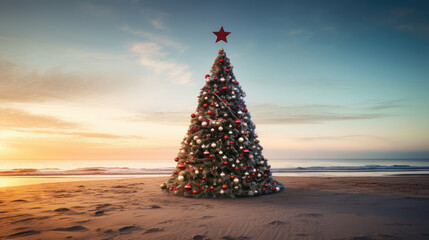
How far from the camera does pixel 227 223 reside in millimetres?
3979

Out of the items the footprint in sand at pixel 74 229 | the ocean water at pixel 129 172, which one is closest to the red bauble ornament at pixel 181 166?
the footprint in sand at pixel 74 229

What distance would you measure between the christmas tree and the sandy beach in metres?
0.50

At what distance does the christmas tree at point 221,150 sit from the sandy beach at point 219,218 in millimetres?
502

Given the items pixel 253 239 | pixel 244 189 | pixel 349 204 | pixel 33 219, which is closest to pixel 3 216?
pixel 33 219

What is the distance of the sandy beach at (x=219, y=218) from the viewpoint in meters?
3.43

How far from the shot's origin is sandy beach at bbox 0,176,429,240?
3.43 m

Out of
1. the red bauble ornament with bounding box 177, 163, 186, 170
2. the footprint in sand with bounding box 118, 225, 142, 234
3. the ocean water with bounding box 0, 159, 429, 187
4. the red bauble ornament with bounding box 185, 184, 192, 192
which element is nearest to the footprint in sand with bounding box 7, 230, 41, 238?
the footprint in sand with bounding box 118, 225, 142, 234

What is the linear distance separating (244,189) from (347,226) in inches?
122

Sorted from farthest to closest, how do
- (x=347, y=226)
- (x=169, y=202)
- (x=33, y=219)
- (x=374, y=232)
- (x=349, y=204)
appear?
1. (x=169, y=202)
2. (x=349, y=204)
3. (x=33, y=219)
4. (x=347, y=226)
5. (x=374, y=232)

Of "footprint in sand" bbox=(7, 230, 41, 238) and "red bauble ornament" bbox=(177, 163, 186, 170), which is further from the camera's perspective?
"red bauble ornament" bbox=(177, 163, 186, 170)

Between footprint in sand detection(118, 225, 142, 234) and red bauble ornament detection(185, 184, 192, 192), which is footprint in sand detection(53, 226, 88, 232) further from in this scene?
red bauble ornament detection(185, 184, 192, 192)

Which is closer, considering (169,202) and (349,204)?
(349,204)

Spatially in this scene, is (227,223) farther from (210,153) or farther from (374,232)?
(210,153)

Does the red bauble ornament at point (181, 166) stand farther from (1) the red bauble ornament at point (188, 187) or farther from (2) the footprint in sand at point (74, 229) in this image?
(2) the footprint in sand at point (74, 229)
